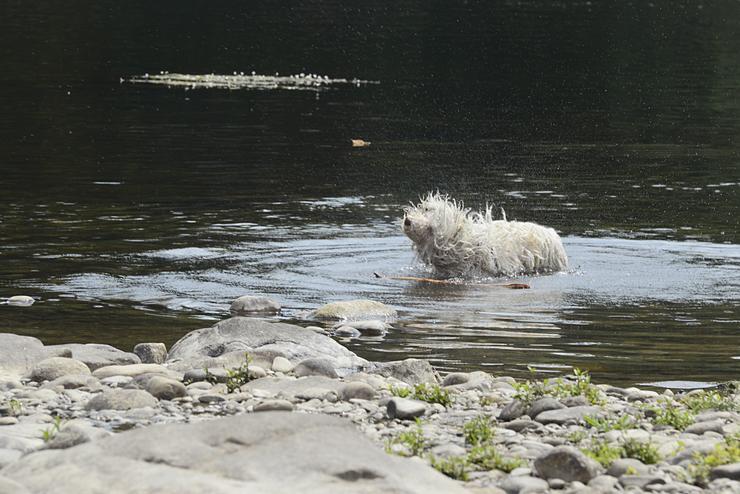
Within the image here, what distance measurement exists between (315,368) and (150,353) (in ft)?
5.73

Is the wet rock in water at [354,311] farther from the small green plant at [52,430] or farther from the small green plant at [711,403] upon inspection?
the small green plant at [52,430]

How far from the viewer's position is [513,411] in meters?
9.55

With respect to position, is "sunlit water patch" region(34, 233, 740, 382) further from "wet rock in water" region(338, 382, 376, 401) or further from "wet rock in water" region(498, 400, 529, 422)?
"wet rock in water" region(498, 400, 529, 422)

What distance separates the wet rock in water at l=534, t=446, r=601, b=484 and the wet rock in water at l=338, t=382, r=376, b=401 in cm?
246

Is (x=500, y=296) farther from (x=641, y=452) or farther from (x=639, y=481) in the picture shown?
(x=639, y=481)

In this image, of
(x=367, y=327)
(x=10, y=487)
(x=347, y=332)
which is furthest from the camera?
(x=367, y=327)

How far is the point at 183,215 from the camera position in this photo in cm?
2166

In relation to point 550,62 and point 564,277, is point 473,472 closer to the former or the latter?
point 564,277

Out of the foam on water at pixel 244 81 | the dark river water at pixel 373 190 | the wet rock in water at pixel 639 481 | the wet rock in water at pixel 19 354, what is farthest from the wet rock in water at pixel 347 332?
the foam on water at pixel 244 81

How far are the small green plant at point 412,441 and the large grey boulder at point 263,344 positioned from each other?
123 inches

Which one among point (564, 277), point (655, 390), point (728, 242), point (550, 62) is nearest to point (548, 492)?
point (655, 390)

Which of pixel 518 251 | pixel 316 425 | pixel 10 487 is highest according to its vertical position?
pixel 316 425

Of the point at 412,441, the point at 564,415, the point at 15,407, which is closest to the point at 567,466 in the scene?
the point at 412,441

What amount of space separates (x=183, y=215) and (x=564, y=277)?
23.0 feet
